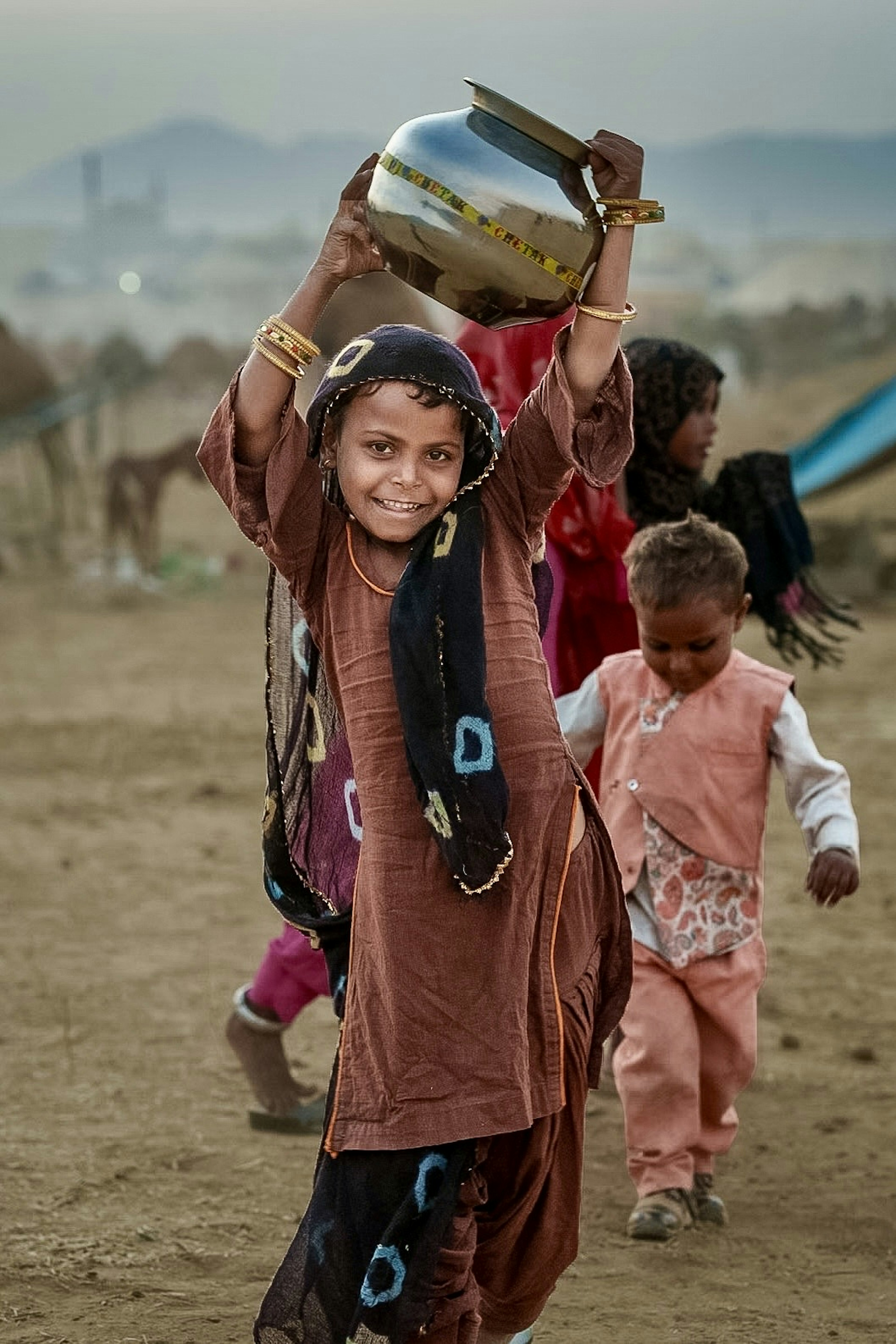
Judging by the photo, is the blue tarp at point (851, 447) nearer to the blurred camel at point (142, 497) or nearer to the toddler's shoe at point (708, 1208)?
the blurred camel at point (142, 497)

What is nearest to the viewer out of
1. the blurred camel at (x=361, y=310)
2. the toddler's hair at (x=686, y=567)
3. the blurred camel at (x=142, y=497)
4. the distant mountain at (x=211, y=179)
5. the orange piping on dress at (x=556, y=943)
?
the orange piping on dress at (x=556, y=943)

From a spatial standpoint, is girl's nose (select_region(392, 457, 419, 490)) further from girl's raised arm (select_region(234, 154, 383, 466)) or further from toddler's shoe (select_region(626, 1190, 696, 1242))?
toddler's shoe (select_region(626, 1190, 696, 1242))

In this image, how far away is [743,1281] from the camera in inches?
136

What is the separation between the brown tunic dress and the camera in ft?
8.38

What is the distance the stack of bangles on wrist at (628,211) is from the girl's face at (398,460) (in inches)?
13.2

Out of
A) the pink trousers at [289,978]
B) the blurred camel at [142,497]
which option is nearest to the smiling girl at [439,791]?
the pink trousers at [289,978]

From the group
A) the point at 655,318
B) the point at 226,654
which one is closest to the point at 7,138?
the point at 655,318

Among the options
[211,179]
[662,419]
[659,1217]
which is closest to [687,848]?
[659,1217]

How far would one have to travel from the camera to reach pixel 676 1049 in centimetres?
363

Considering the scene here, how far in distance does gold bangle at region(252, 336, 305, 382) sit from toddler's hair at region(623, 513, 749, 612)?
3.64 feet

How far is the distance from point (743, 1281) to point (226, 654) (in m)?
8.43

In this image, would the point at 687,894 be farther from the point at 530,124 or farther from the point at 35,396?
the point at 35,396

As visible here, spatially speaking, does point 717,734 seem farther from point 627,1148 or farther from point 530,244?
point 530,244

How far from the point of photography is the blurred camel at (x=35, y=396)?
62.1 feet
